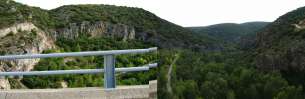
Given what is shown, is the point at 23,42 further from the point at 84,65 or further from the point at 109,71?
the point at 109,71

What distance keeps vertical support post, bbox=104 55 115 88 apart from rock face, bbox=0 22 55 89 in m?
102

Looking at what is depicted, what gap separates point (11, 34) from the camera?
127 m

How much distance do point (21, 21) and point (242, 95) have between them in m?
59.5

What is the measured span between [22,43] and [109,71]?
124m

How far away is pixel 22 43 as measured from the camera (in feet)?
418

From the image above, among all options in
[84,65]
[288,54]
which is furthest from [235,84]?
[84,65]

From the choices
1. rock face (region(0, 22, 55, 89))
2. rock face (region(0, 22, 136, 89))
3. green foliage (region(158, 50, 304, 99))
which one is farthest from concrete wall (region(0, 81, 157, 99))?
rock face (region(0, 22, 55, 89))

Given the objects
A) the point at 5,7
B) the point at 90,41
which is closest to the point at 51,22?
the point at 90,41

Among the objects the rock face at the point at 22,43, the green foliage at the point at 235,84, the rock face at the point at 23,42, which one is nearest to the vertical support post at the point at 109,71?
the green foliage at the point at 235,84

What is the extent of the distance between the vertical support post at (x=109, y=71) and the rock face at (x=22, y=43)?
10227cm

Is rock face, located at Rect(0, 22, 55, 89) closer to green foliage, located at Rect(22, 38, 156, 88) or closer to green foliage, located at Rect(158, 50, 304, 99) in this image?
green foliage, located at Rect(22, 38, 156, 88)

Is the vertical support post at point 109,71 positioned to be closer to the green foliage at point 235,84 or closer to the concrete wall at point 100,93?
the concrete wall at point 100,93

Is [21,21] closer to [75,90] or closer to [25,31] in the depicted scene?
[25,31]

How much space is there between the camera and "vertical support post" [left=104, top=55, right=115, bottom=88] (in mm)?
6863
